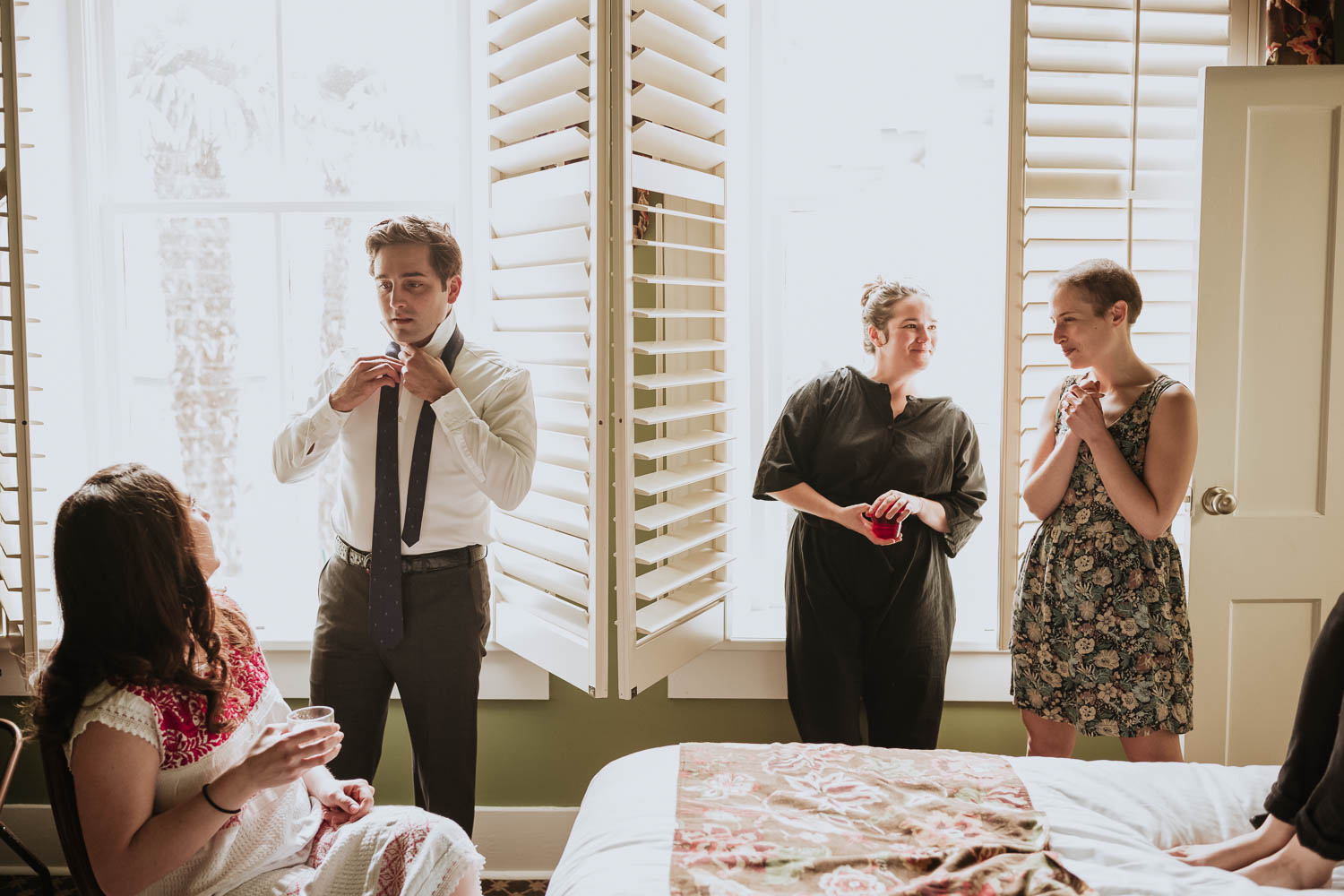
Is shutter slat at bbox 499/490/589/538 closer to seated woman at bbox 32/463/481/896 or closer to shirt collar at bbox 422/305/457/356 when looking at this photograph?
shirt collar at bbox 422/305/457/356

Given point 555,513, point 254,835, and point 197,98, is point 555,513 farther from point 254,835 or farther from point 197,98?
point 197,98

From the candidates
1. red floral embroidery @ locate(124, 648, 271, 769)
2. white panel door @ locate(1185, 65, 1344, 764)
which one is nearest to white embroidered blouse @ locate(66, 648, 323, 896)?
red floral embroidery @ locate(124, 648, 271, 769)

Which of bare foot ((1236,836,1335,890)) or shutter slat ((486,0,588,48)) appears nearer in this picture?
bare foot ((1236,836,1335,890))

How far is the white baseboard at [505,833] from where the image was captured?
2.87m

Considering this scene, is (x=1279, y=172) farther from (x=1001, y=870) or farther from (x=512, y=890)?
(x=512, y=890)

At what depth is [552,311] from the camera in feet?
7.75

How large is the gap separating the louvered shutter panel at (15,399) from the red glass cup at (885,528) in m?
1.89

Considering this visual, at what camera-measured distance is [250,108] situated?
2.81 meters

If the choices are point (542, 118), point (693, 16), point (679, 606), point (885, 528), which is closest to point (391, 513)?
point (679, 606)

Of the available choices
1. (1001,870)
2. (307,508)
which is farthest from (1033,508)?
(307,508)

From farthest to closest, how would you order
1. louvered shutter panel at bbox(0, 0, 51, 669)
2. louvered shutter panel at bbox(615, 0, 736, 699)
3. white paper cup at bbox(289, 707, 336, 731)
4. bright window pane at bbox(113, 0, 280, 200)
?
bright window pane at bbox(113, 0, 280, 200), louvered shutter panel at bbox(615, 0, 736, 699), louvered shutter panel at bbox(0, 0, 51, 669), white paper cup at bbox(289, 707, 336, 731)

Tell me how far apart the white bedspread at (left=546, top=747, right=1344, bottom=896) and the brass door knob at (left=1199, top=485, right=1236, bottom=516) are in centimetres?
90

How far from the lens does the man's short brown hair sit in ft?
7.15

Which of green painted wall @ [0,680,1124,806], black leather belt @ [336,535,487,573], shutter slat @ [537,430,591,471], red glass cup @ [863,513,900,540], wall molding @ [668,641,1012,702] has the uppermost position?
shutter slat @ [537,430,591,471]
